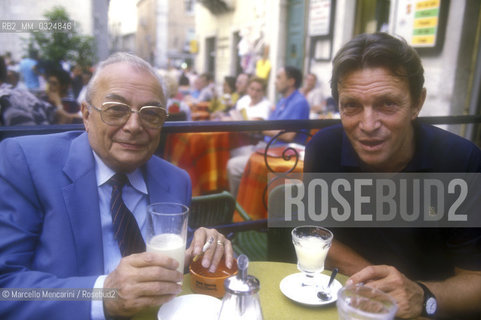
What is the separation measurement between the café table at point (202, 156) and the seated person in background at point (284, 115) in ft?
0.60

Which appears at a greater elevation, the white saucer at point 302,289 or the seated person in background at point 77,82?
the seated person in background at point 77,82

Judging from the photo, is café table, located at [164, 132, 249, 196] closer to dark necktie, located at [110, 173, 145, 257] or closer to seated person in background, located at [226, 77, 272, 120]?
Result: seated person in background, located at [226, 77, 272, 120]

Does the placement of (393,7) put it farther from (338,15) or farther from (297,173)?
(297,173)

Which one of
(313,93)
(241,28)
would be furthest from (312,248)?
(241,28)

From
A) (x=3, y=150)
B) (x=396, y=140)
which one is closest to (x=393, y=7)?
(x=396, y=140)

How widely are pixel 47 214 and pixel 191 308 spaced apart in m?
0.68

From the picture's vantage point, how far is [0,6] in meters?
1.96

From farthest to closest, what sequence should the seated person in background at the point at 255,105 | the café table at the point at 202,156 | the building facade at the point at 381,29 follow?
the seated person in background at the point at 255,105 → the building facade at the point at 381,29 → the café table at the point at 202,156

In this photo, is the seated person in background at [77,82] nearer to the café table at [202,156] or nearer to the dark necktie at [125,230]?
the café table at [202,156]

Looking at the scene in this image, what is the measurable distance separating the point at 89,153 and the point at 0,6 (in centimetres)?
106

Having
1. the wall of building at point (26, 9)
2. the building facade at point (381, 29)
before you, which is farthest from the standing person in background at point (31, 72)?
the building facade at point (381, 29)

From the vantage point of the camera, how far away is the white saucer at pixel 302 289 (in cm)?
126

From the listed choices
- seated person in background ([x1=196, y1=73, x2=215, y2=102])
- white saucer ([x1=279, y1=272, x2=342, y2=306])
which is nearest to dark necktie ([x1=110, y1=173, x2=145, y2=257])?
white saucer ([x1=279, y1=272, x2=342, y2=306])

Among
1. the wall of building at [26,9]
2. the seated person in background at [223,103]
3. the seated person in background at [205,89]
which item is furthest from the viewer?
the seated person in background at [205,89]
